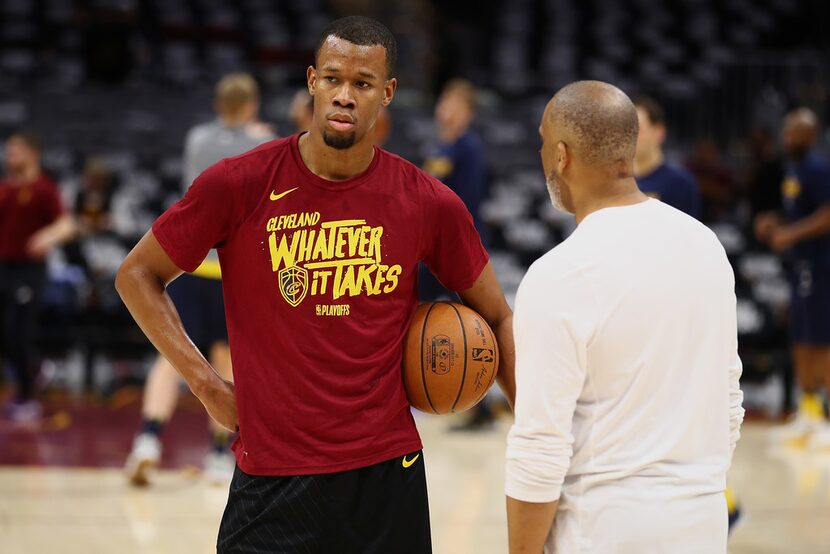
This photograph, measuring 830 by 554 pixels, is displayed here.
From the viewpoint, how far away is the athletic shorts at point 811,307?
24.7 ft

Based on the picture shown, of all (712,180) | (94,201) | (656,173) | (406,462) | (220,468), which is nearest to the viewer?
(406,462)

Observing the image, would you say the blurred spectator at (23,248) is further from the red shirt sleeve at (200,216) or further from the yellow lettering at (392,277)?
the yellow lettering at (392,277)

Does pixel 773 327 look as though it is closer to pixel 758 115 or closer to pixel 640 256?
pixel 758 115

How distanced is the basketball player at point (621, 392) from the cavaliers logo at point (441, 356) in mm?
585

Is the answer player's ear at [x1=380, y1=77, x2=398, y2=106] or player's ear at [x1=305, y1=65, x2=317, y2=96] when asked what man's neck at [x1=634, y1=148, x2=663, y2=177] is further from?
player's ear at [x1=305, y1=65, x2=317, y2=96]

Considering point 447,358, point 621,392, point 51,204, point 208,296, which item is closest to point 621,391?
point 621,392

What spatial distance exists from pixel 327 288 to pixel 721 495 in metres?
1.00

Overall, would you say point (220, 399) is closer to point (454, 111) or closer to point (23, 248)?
point (454, 111)

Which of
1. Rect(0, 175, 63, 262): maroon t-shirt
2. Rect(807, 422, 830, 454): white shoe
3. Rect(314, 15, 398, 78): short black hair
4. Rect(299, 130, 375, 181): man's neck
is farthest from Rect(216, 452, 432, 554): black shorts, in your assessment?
Rect(0, 175, 63, 262): maroon t-shirt

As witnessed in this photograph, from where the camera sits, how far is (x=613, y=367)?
208cm

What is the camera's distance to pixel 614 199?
222 centimetres

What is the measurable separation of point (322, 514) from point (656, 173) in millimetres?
2901

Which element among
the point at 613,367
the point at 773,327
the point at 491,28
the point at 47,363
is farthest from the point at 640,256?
the point at 491,28

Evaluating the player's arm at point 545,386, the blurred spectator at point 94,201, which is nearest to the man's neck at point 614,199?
the player's arm at point 545,386
